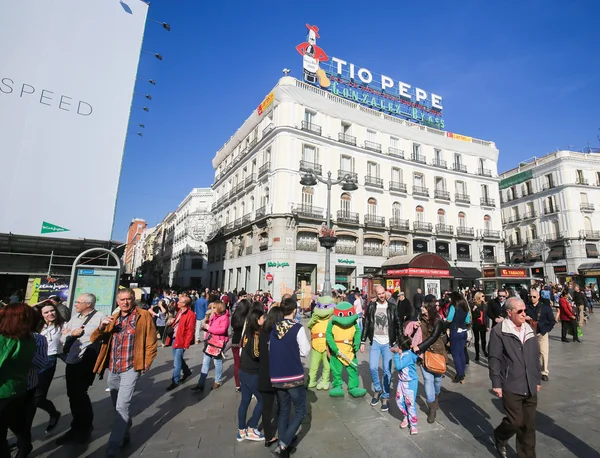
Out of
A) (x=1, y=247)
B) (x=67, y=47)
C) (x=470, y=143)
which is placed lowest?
(x=1, y=247)

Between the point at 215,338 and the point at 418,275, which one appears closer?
the point at 215,338

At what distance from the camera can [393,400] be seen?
5062 mm

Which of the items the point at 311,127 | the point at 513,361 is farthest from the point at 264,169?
the point at 513,361

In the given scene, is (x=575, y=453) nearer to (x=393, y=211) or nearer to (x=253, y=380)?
(x=253, y=380)

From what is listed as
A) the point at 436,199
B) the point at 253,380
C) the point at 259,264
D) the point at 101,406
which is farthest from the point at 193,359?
the point at 436,199

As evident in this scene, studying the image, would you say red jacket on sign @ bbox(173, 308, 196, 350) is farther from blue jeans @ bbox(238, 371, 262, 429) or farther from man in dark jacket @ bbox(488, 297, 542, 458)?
man in dark jacket @ bbox(488, 297, 542, 458)

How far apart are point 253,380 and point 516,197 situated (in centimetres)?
4656

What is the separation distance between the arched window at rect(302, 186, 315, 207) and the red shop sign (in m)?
9.25

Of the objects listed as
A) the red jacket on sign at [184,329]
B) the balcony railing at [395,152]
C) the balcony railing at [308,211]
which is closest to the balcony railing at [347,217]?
the balcony railing at [308,211]

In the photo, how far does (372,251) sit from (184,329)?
74.0 feet

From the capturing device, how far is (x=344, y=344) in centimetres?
511

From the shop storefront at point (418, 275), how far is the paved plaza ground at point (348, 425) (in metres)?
10.8

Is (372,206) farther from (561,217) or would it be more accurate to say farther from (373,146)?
(561,217)

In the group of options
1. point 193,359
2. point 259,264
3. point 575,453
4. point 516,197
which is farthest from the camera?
point 516,197
